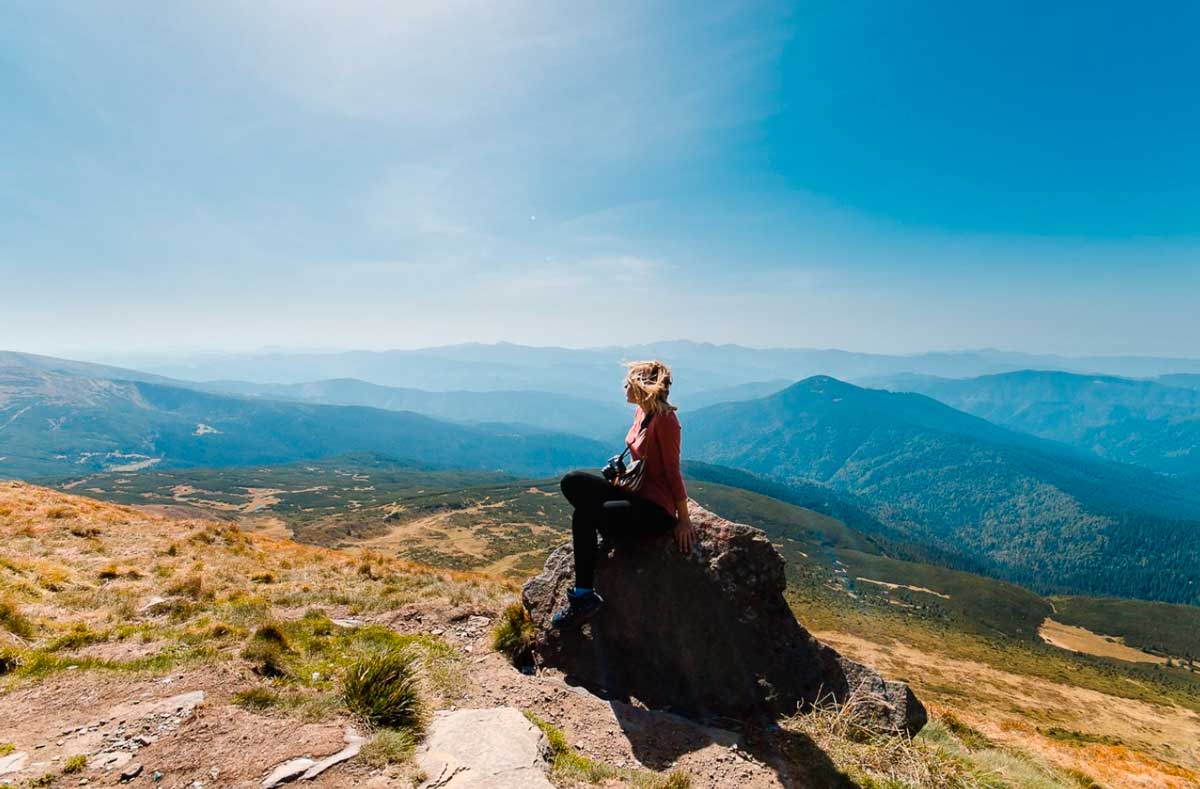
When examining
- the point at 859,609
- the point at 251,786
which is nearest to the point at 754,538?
the point at 251,786

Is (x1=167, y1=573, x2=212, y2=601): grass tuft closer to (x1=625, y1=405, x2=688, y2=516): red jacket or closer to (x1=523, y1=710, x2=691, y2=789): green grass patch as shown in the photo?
(x1=523, y1=710, x2=691, y2=789): green grass patch

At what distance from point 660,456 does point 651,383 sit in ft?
3.52

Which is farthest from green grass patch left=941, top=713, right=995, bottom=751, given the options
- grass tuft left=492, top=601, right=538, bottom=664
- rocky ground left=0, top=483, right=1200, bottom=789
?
grass tuft left=492, top=601, right=538, bottom=664

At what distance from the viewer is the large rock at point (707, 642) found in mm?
7773

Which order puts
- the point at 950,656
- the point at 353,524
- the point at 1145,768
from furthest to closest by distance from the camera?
the point at 353,524, the point at 950,656, the point at 1145,768

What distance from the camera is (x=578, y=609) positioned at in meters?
7.58

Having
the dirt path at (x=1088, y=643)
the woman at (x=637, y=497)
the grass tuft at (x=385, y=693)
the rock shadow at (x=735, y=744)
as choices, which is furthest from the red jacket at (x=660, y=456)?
the dirt path at (x=1088, y=643)

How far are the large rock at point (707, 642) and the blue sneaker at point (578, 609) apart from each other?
563mm

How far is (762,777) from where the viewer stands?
600cm

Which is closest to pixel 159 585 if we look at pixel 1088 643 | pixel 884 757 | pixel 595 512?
pixel 595 512

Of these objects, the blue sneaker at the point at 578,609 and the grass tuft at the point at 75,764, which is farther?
the blue sneaker at the point at 578,609

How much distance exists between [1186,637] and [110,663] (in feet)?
857

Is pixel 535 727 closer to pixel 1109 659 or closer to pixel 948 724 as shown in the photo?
pixel 948 724

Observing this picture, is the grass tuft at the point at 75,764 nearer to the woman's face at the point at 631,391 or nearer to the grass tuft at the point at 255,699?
the grass tuft at the point at 255,699
